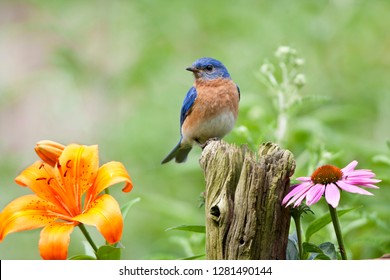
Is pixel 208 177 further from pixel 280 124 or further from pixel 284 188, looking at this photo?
pixel 280 124

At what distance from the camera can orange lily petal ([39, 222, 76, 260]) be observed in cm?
176

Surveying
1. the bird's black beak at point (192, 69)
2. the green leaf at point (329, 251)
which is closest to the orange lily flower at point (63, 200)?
the green leaf at point (329, 251)

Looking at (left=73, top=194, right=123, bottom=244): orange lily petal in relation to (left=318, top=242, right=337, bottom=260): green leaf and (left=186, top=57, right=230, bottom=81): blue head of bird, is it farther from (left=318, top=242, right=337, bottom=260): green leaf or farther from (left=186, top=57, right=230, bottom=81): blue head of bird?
(left=186, top=57, right=230, bottom=81): blue head of bird

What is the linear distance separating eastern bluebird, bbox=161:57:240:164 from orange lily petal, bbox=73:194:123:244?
39.2 inches

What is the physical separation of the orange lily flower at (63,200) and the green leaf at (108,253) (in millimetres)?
90

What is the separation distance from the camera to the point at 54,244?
5.78 feet

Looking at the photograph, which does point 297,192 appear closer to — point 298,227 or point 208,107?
point 298,227

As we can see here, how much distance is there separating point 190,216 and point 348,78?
1786 millimetres

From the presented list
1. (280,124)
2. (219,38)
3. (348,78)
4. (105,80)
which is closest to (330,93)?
(348,78)

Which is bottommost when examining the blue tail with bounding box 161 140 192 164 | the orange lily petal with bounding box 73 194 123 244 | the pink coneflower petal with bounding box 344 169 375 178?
the orange lily petal with bounding box 73 194 123 244

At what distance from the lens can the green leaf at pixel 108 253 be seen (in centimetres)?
184

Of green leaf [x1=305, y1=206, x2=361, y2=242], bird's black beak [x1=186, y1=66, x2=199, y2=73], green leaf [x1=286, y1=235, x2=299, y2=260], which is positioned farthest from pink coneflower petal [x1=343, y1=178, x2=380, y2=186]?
bird's black beak [x1=186, y1=66, x2=199, y2=73]

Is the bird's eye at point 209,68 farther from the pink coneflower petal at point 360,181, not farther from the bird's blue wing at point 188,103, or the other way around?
the pink coneflower petal at point 360,181

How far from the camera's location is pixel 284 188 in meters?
1.75
